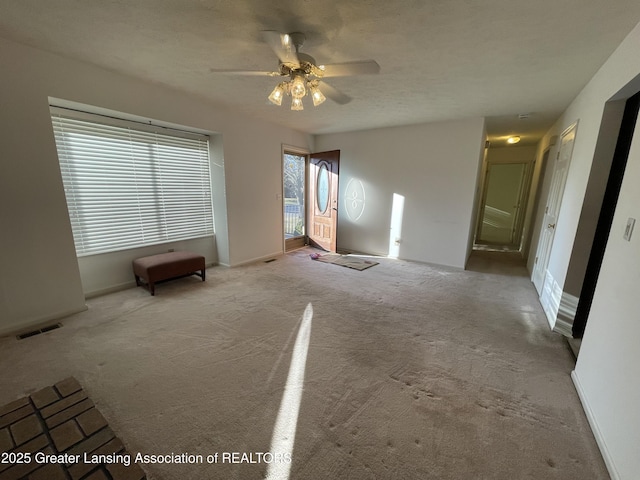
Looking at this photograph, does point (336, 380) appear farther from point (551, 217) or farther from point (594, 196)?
point (551, 217)

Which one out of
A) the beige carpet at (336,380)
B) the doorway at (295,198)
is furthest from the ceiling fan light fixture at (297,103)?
the doorway at (295,198)

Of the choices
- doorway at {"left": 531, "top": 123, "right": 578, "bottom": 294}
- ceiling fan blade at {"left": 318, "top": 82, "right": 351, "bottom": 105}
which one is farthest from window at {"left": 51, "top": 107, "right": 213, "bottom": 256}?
doorway at {"left": 531, "top": 123, "right": 578, "bottom": 294}

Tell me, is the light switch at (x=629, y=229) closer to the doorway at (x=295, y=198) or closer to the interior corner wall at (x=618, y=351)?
the interior corner wall at (x=618, y=351)

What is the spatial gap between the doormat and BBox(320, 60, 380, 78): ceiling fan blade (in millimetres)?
2984

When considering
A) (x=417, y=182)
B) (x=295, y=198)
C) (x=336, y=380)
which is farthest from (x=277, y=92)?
(x=295, y=198)

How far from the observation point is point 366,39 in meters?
1.88

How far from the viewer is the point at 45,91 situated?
89.7 inches

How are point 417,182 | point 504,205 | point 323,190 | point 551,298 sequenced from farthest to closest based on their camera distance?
point 504,205 < point 323,190 < point 417,182 < point 551,298

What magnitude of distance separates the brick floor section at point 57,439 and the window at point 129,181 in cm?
202

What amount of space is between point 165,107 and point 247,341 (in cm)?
290

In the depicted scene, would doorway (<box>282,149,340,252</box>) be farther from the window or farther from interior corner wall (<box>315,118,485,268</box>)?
the window

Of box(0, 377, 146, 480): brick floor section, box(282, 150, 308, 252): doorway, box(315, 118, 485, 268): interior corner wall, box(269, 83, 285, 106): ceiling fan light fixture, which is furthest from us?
box(282, 150, 308, 252): doorway

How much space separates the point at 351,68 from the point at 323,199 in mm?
3639

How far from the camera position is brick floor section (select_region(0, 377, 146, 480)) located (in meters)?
1.13
